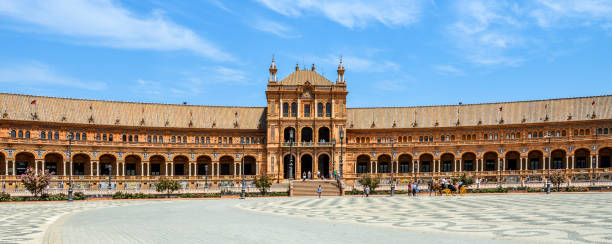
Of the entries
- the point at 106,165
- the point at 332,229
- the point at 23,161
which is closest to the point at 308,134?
the point at 106,165

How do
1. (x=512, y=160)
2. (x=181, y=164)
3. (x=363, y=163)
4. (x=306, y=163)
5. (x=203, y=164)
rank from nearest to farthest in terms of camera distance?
(x=512, y=160), (x=306, y=163), (x=181, y=164), (x=203, y=164), (x=363, y=163)

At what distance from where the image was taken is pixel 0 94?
86062mm

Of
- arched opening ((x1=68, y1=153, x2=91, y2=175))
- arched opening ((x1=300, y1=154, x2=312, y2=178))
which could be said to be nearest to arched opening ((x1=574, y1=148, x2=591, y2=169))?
arched opening ((x1=300, y1=154, x2=312, y2=178))

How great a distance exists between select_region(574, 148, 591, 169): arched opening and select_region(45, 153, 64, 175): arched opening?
7973 cm

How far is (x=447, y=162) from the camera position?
98875 millimetres

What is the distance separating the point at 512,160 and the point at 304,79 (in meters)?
37.0

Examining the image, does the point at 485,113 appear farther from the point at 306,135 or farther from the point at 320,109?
the point at 306,135

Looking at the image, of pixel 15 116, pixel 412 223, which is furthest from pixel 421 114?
pixel 412 223

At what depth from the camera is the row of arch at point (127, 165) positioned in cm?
8544

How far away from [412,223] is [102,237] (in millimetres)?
11824

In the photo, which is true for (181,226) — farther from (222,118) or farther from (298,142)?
(222,118)

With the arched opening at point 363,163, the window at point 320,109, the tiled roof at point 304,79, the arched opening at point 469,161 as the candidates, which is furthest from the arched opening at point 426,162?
the tiled roof at point 304,79

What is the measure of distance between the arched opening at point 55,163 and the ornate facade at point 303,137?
0.50 ft

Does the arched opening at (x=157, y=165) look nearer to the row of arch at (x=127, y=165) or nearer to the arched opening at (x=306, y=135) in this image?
the row of arch at (x=127, y=165)
